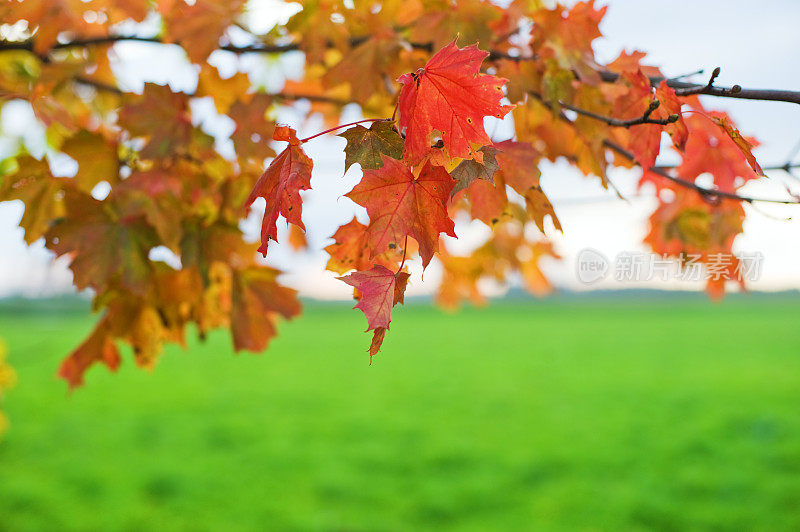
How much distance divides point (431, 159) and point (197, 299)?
81 centimetres

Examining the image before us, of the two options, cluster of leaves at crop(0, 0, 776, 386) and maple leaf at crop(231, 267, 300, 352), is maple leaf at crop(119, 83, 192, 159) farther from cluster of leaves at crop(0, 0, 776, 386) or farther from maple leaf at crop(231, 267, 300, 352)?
maple leaf at crop(231, 267, 300, 352)

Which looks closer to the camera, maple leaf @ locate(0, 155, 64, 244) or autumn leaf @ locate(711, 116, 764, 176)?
autumn leaf @ locate(711, 116, 764, 176)

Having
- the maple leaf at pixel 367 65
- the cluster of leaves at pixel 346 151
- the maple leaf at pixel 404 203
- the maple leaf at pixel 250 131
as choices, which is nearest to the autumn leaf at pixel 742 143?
the cluster of leaves at pixel 346 151

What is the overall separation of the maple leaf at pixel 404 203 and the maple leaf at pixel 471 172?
0.01m

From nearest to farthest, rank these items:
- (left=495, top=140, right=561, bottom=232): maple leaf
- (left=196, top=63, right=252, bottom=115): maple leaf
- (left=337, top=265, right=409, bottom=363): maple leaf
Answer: (left=337, top=265, right=409, bottom=363): maple leaf → (left=495, top=140, right=561, bottom=232): maple leaf → (left=196, top=63, right=252, bottom=115): maple leaf

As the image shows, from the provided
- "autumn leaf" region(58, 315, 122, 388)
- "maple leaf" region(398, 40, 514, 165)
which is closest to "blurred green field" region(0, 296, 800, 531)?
"autumn leaf" region(58, 315, 122, 388)

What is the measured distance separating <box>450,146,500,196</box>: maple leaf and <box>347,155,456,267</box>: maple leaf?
12 millimetres

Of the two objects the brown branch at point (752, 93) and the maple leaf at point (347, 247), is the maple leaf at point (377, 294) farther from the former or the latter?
the brown branch at point (752, 93)

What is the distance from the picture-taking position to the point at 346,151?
0.67 metres

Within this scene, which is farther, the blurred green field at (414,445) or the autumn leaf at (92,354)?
the blurred green field at (414,445)

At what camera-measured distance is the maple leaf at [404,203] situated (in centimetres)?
66

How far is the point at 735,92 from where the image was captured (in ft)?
2.39

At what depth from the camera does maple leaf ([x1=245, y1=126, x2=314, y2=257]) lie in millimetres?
639

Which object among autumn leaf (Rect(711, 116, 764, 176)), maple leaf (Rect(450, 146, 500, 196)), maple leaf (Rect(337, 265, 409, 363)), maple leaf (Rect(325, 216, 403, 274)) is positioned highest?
autumn leaf (Rect(711, 116, 764, 176))
